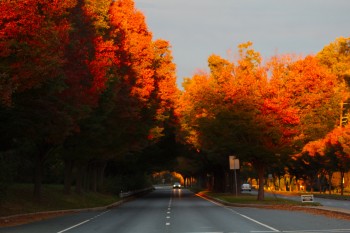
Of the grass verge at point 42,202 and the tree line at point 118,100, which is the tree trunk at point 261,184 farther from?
the grass verge at point 42,202

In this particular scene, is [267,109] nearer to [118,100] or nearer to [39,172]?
[118,100]

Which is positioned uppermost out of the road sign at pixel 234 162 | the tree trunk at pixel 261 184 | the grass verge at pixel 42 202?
the road sign at pixel 234 162

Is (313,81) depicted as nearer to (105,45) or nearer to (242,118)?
(242,118)

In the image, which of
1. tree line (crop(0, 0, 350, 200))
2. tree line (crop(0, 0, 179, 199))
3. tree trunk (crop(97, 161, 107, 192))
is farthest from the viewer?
tree trunk (crop(97, 161, 107, 192))

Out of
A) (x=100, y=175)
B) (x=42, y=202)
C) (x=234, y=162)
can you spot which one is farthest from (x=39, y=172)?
(x=100, y=175)

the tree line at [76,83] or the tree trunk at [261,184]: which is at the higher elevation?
the tree line at [76,83]

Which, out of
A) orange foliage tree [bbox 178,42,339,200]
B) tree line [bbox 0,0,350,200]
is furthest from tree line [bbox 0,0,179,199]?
orange foliage tree [bbox 178,42,339,200]

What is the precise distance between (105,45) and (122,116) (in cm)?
690

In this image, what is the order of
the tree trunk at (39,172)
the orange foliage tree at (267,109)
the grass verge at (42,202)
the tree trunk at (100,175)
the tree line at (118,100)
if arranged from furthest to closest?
the tree trunk at (100,175)
the orange foliage tree at (267,109)
the tree trunk at (39,172)
the grass verge at (42,202)
the tree line at (118,100)

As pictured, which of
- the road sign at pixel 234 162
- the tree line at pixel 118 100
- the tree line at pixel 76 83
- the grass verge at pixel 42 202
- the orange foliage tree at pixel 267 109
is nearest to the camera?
the tree line at pixel 76 83

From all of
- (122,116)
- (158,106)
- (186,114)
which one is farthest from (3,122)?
(186,114)

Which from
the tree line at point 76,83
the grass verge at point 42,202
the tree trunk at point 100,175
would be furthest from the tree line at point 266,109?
the tree trunk at point 100,175

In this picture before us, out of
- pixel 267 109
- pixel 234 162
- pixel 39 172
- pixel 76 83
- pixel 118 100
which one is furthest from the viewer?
pixel 234 162

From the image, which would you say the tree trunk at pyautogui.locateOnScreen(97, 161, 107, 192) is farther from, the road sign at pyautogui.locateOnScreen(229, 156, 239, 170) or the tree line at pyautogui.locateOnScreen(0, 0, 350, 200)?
the road sign at pyautogui.locateOnScreen(229, 156, 239, 170)
